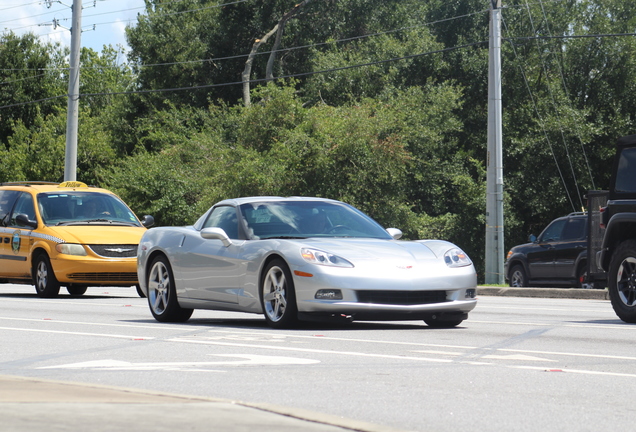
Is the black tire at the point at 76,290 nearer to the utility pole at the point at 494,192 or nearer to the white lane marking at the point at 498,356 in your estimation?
the utility pole at the point at 494,192

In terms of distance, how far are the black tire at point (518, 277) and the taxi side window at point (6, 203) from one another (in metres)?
11.9

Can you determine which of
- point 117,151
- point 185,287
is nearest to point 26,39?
point 117,151

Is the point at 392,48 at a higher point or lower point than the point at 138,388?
higher

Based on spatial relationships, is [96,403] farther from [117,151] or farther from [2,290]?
[117,151]

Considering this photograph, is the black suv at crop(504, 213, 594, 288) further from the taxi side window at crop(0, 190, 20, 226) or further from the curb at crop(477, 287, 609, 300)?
the taxi side window at crop(0, 190, 20, 226)

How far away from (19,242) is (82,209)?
3.96ft

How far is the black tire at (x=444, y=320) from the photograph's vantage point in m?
11.4

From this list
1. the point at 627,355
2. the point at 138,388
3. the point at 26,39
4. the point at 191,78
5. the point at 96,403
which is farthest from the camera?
the point at 26,39

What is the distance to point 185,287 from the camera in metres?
12.3

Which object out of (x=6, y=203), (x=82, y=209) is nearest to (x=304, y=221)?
(x=82, y=209)

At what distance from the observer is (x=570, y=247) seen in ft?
79.0

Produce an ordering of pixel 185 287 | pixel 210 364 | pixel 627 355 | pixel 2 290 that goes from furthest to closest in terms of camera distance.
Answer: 1. pixel 2 290
2. pixel 185 287
3. pixel 627 355
4. pixel 210 364

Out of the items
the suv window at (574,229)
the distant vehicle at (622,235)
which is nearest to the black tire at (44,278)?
the distant vehicle at (622,235)

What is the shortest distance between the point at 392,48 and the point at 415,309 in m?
38.7
